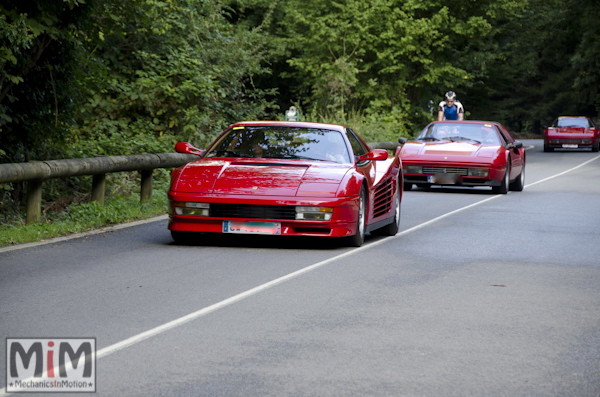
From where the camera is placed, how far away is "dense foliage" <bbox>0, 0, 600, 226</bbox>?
47.6 ft

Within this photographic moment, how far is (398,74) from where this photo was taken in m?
42.6

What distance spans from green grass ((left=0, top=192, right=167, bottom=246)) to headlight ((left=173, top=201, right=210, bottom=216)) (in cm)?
163

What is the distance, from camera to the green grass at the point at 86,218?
1138cm

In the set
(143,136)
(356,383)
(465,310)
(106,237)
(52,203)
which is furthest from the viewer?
(143,136)

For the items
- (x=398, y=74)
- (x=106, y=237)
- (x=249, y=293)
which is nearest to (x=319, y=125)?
(x=106, y=237)

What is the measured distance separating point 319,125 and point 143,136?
8686 mm

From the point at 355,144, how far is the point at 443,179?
8624 millimetres

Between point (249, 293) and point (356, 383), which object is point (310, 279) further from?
point (356, 383)

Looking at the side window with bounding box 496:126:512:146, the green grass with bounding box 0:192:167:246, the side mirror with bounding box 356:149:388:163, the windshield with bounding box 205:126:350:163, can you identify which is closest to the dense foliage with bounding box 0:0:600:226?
the green grass with bounding box 0:192:167:246

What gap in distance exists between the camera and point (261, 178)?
36.2 ft

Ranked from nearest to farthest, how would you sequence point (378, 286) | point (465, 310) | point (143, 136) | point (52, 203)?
point (465, 310) → point (378, 286) → point (52, 203) → point (143, 136)

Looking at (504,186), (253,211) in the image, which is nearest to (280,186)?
(253,211)

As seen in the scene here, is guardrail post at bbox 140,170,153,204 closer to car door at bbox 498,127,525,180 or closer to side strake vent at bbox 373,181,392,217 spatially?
side strake vent at bbox 373,181,392,217

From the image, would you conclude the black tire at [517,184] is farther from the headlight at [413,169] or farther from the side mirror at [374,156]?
the side mirror at [374,156]
